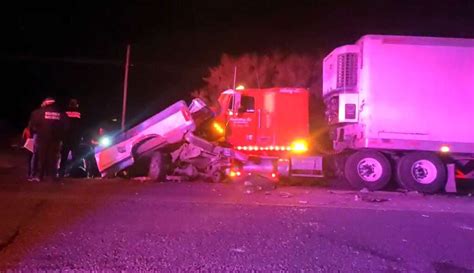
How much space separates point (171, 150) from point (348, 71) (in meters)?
5.13

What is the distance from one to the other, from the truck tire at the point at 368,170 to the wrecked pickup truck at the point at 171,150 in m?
2.90

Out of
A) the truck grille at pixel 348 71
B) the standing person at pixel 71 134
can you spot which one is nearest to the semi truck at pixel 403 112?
the truck grille at pixel 348 71

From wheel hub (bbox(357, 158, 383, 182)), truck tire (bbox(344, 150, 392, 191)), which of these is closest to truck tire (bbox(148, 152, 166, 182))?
truck tire (bbox(344, 150, 392, 191))

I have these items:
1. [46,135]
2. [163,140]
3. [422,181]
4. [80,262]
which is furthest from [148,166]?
[80,262]

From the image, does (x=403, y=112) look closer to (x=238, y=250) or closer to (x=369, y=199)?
(x=369, y=199)

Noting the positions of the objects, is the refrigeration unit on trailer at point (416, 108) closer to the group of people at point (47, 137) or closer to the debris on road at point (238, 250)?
the group of people at point (47, 137)

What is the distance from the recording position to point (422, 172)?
13852 mm

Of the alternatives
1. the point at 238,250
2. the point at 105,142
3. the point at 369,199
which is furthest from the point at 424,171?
the point at 238,250

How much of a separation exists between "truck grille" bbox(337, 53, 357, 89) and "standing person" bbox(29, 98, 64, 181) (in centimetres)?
713

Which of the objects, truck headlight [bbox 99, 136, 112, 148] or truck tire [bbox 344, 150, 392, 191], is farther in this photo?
truck headlight [bbox 99, 136, 112, 148]

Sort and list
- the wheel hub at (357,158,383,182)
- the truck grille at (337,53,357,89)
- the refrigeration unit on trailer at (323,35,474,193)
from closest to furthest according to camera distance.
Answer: the refrigeration unit on trailer at (323,35,474,193) → the wheel hub at (357,158,383,182) → the truck grille at (337,53,357,89)

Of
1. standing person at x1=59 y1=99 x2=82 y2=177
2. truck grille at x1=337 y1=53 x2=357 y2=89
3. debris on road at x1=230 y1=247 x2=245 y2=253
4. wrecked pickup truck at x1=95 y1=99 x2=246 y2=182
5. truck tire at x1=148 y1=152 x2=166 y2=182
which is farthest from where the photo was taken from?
truck tire at x1=148 y1=152 x2=166 y2=182

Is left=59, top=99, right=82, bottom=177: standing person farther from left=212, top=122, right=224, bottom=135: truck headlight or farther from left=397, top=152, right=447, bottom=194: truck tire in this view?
left=397, top=152, right=447, bottom=194: truck tire

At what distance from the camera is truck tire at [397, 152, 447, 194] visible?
13.7 m
